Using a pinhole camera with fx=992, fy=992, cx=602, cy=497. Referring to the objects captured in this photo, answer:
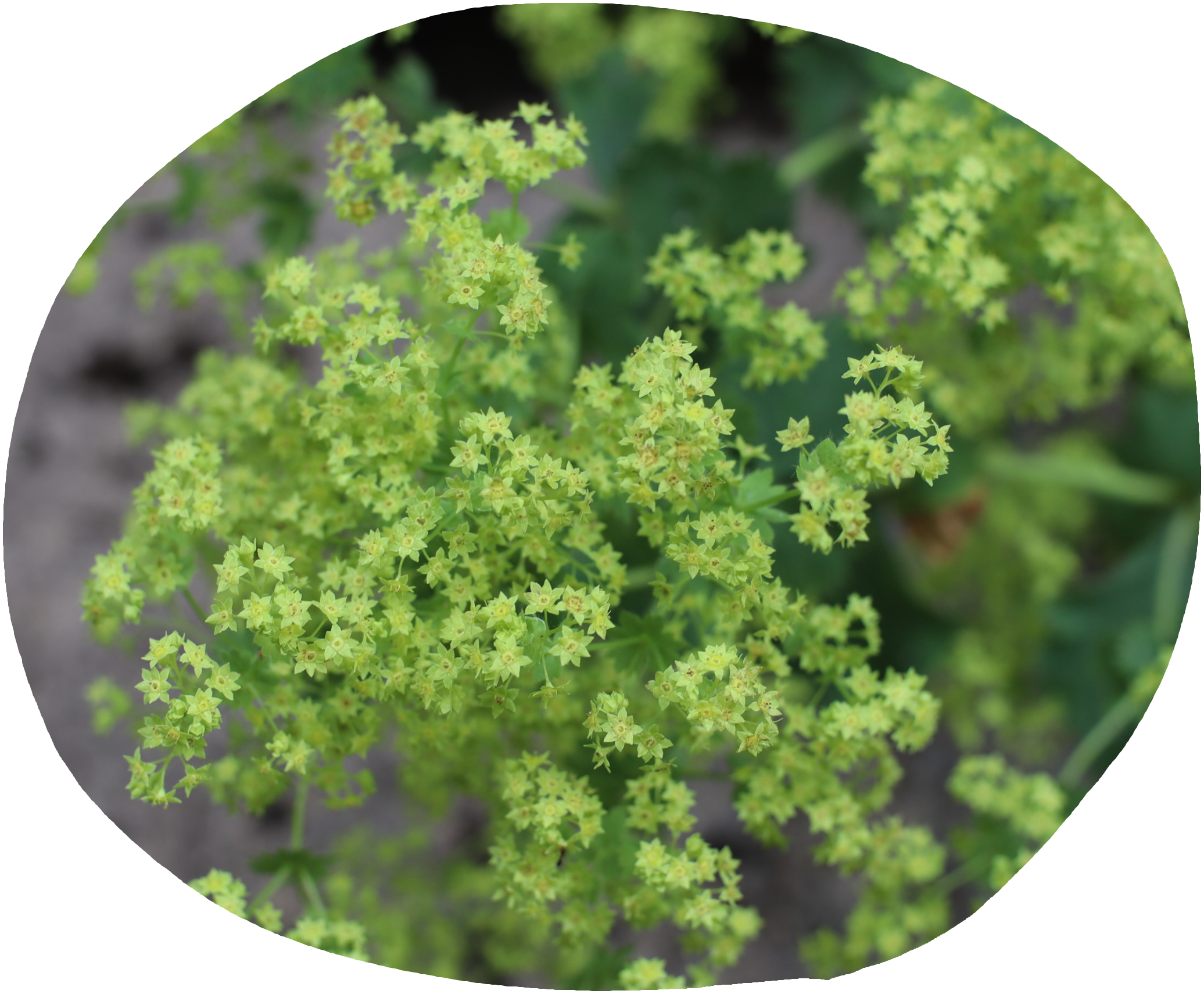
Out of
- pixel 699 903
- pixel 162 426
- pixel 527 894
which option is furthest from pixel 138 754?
pixel 162 426

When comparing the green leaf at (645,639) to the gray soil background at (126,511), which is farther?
the gray soil background at (126,511)

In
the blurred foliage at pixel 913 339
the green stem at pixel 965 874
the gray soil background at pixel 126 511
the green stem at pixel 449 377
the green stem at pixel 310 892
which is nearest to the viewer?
the green stem at pixel 449 377

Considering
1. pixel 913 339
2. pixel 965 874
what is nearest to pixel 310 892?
pixel 965 874

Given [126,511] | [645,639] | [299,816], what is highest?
[126,511]

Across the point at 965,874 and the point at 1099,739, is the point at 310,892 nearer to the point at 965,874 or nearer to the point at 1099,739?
the point at 965,874

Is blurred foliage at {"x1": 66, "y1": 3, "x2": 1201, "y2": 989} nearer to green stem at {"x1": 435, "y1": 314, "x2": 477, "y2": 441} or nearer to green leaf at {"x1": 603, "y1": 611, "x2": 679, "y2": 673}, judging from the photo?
Result: green leaf at {"x1": 603, "y1": 611, "x2": 679, "y2": 673}

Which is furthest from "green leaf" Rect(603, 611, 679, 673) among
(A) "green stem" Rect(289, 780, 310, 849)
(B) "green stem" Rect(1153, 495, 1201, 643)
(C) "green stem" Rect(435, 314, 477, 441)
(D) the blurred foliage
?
(B) "green stem" Rect(1153, 495, 1201, 643)

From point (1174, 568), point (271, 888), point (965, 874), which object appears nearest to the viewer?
point (271, 888)

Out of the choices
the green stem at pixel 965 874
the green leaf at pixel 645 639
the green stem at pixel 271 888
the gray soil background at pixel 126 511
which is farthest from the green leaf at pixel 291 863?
the green stem at pixel 965 874

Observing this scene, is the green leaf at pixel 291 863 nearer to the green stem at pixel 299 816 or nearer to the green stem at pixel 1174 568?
the green stem at pixel 299 816
